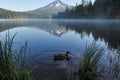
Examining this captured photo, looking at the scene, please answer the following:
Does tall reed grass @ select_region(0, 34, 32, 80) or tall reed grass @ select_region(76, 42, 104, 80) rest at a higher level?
tall reed grass @ select_region(0, 34, 32, 80)

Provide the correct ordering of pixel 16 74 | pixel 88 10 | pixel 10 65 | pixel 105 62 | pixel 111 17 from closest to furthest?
1. pixel 10 65
2. pixel 16 74
3. pixel 105 62
4. pixel 111 17
5. pixel 88 10

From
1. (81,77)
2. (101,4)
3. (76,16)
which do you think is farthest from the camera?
(76,16)

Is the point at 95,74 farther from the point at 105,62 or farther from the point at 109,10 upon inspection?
the point at 109,10

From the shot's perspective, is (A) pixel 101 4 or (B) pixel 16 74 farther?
(A) pixel 101 4

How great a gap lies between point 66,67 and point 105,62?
3.23 meters

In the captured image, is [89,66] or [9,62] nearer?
[9,62]

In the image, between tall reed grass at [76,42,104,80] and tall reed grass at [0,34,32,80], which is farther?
tall reed grass at [76,42,104,80]

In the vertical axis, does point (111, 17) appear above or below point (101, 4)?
below

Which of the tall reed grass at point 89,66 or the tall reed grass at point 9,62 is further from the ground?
the tall reed grass at point 9,62

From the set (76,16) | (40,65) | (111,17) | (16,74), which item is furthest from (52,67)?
(76,16)

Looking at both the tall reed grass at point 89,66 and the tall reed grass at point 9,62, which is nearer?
the tall reed grass at point 9,62

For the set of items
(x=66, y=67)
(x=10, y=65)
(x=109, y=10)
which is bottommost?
(x=66, y=67)

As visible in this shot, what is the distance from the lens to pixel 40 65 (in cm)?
1097

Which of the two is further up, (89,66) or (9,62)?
(9,62)
